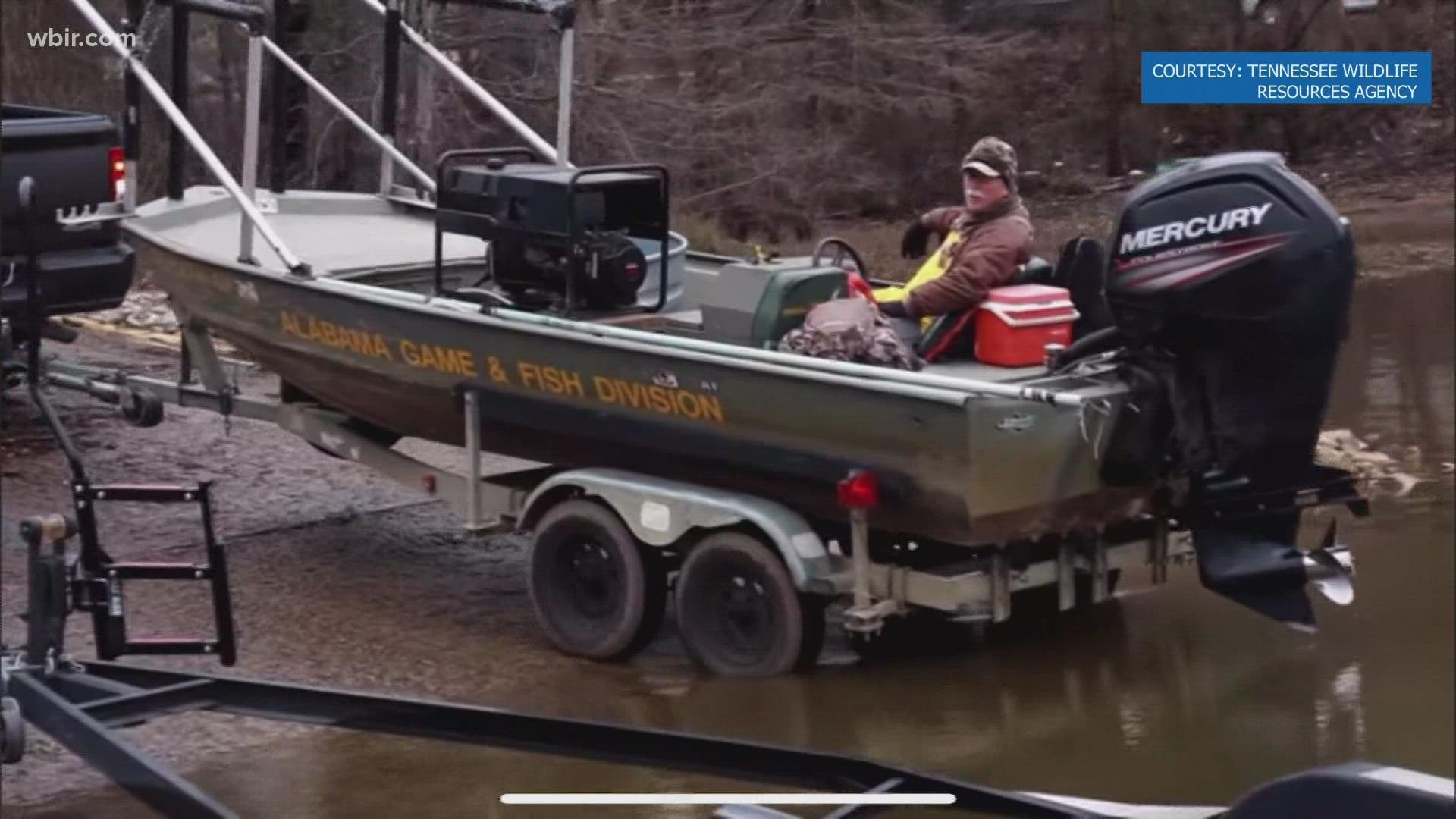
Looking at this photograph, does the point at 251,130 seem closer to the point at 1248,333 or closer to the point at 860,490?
the point at 860,490

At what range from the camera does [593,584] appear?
17.9ft

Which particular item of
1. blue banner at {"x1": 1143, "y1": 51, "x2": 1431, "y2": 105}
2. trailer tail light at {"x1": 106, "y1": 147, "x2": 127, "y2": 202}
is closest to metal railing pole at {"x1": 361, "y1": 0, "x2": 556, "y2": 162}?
trailer tail light at {"x1": 106, "y1": 147, "x2": 127, "y2": 202}

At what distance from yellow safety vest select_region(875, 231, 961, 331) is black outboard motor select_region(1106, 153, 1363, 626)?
3.79 feet

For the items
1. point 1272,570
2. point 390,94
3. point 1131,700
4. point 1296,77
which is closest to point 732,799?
point 1272,570

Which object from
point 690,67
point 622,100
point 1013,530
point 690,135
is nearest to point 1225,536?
point 1013,530

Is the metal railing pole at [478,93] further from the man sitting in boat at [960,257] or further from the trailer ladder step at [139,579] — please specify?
the trailer ladder step at [139,579]

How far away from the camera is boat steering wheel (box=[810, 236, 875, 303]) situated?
5160 millimetres

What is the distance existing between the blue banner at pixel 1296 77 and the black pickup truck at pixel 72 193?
2.90 m

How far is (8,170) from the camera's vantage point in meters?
4.89

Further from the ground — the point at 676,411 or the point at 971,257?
the point at 971,257

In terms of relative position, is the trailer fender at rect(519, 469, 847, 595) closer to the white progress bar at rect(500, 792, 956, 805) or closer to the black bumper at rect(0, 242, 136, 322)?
the white progress bar at rect(500, 792, 956, 805)

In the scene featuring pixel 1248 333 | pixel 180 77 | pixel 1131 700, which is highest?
pixel 180 77

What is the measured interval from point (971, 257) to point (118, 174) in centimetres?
261

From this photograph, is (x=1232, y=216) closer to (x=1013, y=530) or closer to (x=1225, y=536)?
(x=1225, y=536)
